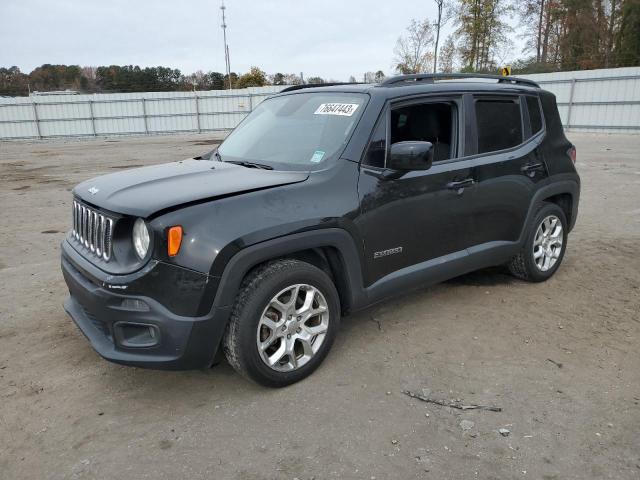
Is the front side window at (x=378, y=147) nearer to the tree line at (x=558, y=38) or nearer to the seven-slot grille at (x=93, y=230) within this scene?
the seven-slot grille at (x=93, y=230)

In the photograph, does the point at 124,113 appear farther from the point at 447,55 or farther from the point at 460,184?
the point at 460,184

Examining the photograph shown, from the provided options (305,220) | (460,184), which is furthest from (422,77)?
(305,220)

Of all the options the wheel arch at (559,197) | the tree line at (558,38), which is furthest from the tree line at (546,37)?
the wheel arch at (559,197)

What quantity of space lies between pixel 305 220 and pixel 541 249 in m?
2.77

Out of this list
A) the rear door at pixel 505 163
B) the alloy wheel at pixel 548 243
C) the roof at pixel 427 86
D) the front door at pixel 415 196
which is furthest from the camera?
the alloy wheel at pixel 548 243

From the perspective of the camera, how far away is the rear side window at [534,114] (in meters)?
4.74

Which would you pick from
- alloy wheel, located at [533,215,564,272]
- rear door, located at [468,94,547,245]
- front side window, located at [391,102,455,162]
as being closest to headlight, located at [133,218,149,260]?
A: front side window, located at [391,102,455,162]

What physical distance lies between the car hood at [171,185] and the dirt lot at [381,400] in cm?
116

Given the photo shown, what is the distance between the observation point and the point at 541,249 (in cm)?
491

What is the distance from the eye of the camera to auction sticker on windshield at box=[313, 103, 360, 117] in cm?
370

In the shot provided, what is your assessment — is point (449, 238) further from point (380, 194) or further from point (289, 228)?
point (289, 228)

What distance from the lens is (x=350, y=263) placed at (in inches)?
134

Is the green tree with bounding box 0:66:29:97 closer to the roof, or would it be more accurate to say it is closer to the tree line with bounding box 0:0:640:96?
the tree line with bounding box 0:0:640:96

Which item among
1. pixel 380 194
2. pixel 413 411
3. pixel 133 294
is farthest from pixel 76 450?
pixel 380 194
